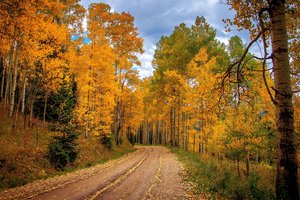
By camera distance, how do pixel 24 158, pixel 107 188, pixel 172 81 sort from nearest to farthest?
pixel 107 188 → pixel 24 158 → pixel 172 81

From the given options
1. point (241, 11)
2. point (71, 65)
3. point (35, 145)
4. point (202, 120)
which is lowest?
point (35, 145)

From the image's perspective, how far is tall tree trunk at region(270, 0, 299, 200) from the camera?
432 cm

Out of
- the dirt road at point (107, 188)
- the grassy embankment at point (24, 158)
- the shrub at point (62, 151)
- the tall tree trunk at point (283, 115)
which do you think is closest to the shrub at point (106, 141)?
the grassy embankment at point (24, 158)

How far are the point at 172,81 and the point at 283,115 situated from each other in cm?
2245

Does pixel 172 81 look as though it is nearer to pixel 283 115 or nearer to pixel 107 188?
pixel 107 188

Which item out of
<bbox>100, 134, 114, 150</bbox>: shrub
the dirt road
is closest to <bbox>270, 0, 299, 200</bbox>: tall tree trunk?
the dirt road

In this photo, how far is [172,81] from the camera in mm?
26734

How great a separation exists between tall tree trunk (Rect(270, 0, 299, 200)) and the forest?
0.06ft

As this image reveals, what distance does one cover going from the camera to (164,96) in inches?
1184

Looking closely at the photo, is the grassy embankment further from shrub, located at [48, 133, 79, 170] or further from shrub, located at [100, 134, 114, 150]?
shrub, located at [100, 134, 114, 150]

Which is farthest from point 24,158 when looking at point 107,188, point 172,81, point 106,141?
point 172,81

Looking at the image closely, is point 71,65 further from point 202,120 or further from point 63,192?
point 63,192

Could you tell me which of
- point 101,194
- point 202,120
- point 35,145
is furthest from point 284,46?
point 202,120

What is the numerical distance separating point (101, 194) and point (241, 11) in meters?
7.79
